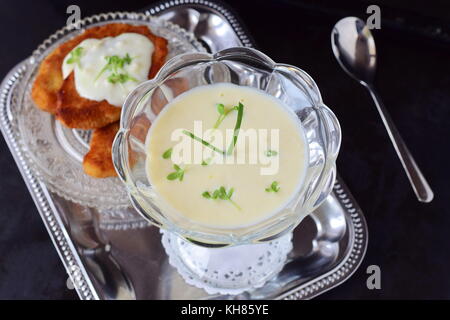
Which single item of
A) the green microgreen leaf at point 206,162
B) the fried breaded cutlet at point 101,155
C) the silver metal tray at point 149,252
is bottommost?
the silver metal tray at point 149,252

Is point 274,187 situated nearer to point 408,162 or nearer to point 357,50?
point 408,162

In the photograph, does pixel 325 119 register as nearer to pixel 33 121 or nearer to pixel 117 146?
pixel 117 146

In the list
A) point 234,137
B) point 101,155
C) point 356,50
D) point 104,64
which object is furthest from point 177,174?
point 356,50

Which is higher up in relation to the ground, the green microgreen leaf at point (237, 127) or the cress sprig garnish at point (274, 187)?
the green microgreen leaf at point (237, 127)

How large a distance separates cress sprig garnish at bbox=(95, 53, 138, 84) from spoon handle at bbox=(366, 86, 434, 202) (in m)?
0.88

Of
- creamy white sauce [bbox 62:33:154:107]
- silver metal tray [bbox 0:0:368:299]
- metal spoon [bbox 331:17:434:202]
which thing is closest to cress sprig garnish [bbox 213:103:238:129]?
creamy white sauce [bbox 62:33:154:107]

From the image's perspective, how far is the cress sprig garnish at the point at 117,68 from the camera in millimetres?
1802

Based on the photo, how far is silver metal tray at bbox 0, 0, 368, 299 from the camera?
1.86 m

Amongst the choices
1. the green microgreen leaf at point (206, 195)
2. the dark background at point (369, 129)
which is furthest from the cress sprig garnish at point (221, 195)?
the dark background at point (369, 129)

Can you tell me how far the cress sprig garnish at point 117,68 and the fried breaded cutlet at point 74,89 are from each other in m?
0.07

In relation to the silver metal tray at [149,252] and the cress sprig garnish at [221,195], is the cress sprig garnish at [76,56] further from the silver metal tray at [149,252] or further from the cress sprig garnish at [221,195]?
the cress sprig garnish at [221,195]

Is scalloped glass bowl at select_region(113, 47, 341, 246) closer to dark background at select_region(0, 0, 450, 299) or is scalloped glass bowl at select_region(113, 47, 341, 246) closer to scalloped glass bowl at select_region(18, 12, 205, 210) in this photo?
scalloped glass bowl at select_region(18, 12, 205, 210)

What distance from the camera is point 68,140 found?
194 cm

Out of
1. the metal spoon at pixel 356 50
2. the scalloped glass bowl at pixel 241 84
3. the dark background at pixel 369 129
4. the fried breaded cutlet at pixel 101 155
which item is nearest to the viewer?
the scalloped glass bowl at pixel 241 84
